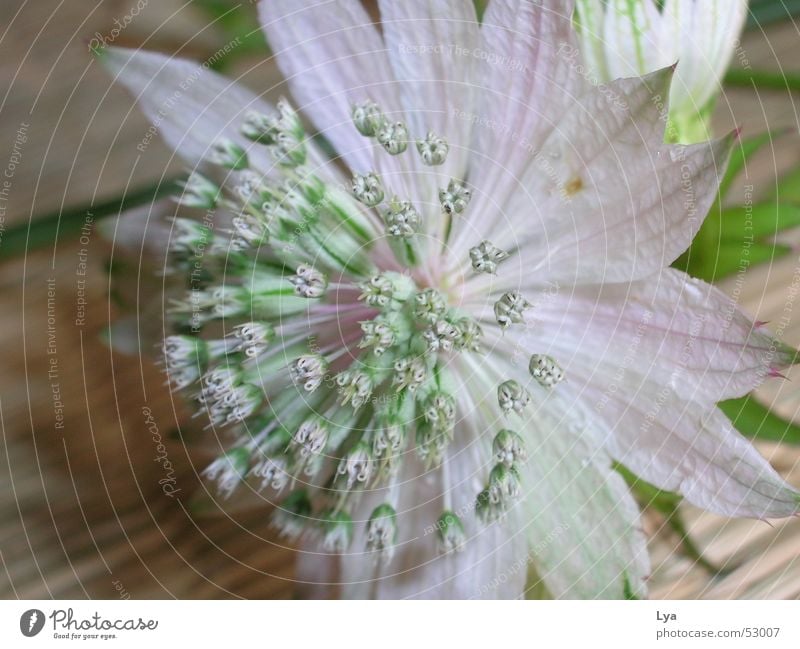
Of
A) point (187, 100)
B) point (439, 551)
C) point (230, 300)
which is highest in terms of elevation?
point (187, 100)

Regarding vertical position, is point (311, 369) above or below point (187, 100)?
below

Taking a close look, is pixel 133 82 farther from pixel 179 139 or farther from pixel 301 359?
pixel 301 359

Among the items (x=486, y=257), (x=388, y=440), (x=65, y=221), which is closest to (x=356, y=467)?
(x=388, y=440)

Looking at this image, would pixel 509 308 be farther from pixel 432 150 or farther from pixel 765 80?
pixel 765 80

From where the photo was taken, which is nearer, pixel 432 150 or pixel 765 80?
pixel 432 150

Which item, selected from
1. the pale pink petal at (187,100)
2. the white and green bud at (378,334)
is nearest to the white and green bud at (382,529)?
the white and green bud at (378,334)

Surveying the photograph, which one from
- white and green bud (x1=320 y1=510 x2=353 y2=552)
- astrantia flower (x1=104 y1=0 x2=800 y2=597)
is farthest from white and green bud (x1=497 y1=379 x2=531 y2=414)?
white and green bud (x1=320 y1=510 x2=353 y2=552)

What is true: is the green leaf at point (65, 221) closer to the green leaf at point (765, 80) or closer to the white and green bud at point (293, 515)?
the white and green bud at point (293, 515)

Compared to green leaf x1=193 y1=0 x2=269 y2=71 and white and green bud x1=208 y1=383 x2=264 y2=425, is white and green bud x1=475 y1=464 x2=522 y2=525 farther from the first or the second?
green leaf x1=193 y1=0 x2=269 y2=71
